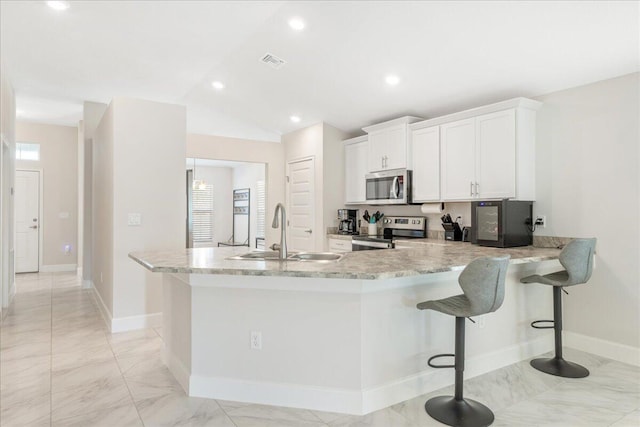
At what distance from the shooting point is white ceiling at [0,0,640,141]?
305 centimetres

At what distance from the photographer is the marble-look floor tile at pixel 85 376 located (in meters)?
2.79

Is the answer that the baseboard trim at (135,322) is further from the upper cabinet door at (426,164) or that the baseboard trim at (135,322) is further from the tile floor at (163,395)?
the upper cabinet door at (426,164)

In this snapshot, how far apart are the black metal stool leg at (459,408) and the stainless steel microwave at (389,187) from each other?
255 centimetres

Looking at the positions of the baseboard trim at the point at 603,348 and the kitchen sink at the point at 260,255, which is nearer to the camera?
the kitchen sink at the point at 260,255

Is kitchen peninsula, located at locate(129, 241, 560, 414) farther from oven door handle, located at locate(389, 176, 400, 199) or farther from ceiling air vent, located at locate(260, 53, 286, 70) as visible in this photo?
ceiling air vent, located at locate(260, 53, 286, 70)

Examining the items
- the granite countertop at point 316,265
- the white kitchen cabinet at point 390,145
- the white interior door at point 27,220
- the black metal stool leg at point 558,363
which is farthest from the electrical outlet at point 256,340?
the white interior door at point 27,220

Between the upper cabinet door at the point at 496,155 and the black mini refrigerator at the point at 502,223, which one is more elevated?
the upper cabinet door at the point at 496,155

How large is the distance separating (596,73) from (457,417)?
117 inches

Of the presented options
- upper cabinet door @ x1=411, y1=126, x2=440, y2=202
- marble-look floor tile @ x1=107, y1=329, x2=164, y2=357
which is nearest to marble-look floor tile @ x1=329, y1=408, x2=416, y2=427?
marble-look floor tile @ x1=107, y1=329, x2=164, y2=357

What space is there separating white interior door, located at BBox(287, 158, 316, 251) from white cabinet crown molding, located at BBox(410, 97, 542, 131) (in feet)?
6.77

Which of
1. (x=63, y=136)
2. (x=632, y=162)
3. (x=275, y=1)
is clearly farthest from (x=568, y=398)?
(x=63, y=136)

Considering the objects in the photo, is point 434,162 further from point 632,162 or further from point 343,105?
point 632,162

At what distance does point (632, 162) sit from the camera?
322 centimetres

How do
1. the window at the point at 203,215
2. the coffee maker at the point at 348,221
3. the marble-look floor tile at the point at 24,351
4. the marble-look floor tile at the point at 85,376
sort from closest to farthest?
the marble-look floor tile at the point at 85,376 < the marble-look floor tile at the point at 24,351 < the coffee maker at the point at 348,221 < the window at the point at 203,215
